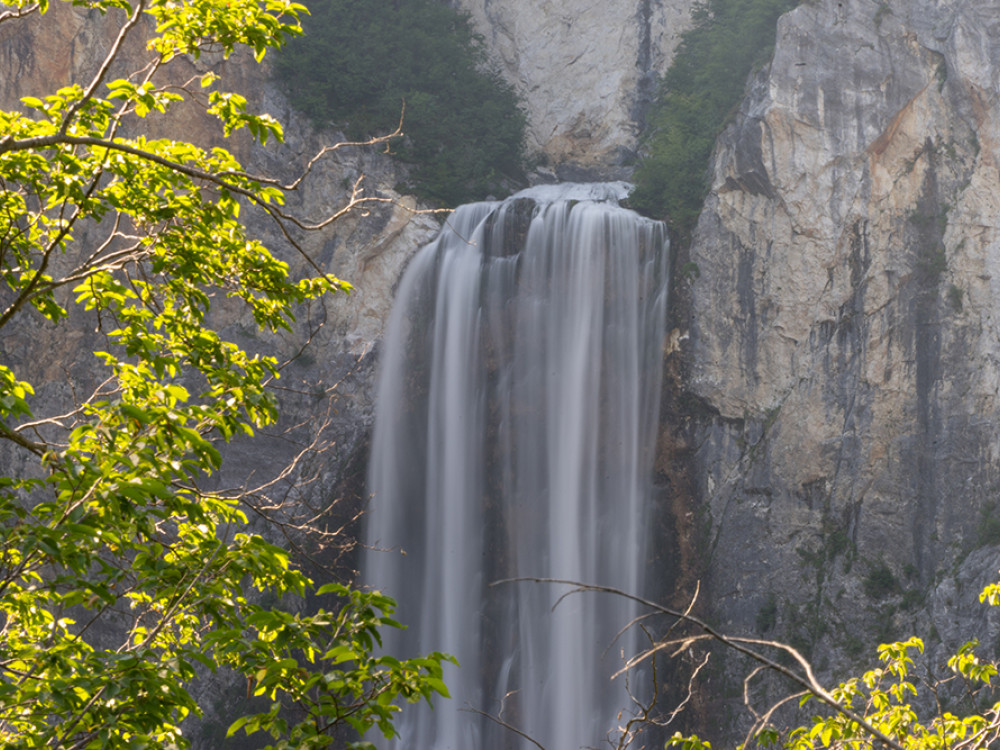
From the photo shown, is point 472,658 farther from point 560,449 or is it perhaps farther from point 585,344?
point 585,344

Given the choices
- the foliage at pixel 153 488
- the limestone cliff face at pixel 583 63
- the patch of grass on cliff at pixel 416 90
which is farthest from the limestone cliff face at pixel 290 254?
the foliage at pixel 153 488

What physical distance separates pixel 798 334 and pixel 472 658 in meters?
9.40

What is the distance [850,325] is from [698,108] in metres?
6.90

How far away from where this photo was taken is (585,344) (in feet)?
59.2

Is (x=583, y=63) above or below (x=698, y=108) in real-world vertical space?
above

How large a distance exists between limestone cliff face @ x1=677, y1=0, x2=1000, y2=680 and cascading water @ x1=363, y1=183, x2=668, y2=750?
143 cm

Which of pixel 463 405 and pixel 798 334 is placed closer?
pixel 798 334

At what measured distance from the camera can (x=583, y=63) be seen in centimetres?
2650

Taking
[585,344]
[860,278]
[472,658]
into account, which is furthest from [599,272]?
[472,658]

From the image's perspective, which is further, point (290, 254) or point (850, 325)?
point (290, 254)

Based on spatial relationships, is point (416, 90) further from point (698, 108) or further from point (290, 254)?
point (698, 108)

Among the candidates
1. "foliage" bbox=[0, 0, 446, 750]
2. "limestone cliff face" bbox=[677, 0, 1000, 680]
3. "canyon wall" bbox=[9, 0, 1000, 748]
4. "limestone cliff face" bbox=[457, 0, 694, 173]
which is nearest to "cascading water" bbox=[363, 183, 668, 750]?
"canyon wall" bbox=[9, 0, 1000, 748]

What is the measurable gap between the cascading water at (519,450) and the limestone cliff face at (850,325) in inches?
56.3

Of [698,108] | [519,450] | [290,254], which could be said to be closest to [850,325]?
[698,108]
